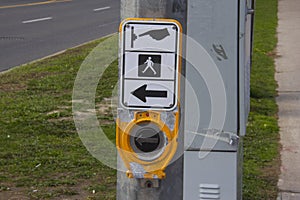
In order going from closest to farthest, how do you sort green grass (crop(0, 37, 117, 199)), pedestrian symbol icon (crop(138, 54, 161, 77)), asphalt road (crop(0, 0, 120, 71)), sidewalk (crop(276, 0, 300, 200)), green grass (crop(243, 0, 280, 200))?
pedestrian symbol icon (crop(138, 54, 161, 77)) → green grass (crop(0, 37, 117, 199)) → green grass (crop(243, 0, 280, 200)) → sidewalk (crop(276, 0, 300, 200)) → asphalt road (crop(0, 0, 120, 71))

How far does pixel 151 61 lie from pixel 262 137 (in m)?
5.78

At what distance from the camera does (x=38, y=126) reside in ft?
27.1

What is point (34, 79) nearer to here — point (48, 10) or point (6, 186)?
point (6, 186)

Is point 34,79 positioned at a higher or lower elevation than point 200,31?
lower

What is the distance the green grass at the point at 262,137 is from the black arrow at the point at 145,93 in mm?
3506

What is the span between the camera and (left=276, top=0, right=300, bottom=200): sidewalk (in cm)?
685

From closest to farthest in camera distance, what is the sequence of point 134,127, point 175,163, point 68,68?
point 134,127
point 175,163
point 68,68

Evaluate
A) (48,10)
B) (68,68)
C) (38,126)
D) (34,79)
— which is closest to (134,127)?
(38,126)

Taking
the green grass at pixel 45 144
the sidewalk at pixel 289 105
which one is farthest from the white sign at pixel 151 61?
the sidewalk at pixel 289 105

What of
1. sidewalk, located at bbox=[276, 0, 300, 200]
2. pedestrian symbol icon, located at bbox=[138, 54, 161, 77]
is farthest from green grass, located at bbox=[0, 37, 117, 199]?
pedestrian symbol icon, located at bbox=[138, 54, 161, 77]

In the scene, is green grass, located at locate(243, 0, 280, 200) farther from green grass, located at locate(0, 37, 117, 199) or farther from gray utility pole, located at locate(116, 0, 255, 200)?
gray utility pole, located at locate(116, 0, 255, 200)

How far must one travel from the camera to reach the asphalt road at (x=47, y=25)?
51.3 ft

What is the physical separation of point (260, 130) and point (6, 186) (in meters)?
3.40

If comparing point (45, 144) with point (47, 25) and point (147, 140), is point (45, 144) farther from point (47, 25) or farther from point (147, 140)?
point (47, 25)
